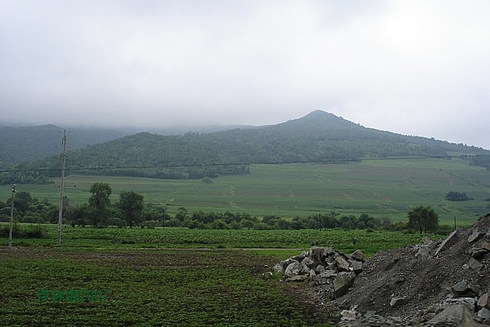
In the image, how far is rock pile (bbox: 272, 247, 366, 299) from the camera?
83.8 ft

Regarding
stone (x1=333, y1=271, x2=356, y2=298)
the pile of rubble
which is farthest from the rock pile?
the pile of rubble

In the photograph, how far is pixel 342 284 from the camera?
2253 cm

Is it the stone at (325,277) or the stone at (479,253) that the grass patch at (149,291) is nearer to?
the stone at (325,277)

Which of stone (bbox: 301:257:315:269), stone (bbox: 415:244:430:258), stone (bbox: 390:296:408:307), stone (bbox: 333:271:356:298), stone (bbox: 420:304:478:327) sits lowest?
stone (bbox: 301:257:315:269)

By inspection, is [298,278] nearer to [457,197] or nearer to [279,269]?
[279,269]

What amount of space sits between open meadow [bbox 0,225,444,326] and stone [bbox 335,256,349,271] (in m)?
2.67

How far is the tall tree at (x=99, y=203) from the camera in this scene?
238ft

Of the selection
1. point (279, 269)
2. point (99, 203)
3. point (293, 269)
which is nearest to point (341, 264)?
point (293, 269)

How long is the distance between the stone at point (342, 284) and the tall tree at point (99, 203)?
186 ft

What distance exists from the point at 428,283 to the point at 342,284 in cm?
478

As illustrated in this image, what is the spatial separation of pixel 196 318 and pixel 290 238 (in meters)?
40.7

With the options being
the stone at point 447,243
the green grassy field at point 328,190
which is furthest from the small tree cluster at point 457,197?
the stone at point 447,243

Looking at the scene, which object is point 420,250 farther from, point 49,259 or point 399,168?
point 399,168

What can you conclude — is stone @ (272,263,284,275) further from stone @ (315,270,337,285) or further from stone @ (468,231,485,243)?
stone @ (468,231,485,243)
